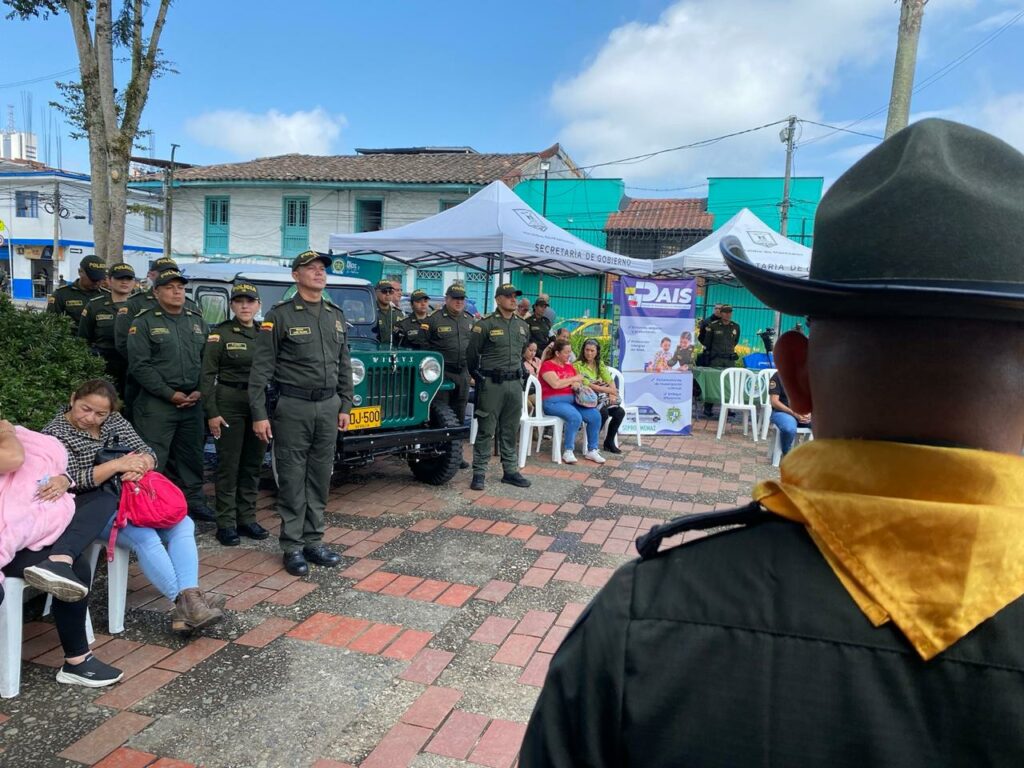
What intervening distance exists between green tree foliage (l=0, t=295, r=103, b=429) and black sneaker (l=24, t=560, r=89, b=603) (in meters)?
1.19

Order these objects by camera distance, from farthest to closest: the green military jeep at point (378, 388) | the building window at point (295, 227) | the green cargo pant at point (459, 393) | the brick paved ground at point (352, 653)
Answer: the building window at point (295, 227) → the green cargo pant at point (459, 393) → the green military jeep at point (378, 388) → the brick paved ground at point (352, 653)

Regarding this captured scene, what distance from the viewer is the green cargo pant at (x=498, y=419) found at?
21.8 feet

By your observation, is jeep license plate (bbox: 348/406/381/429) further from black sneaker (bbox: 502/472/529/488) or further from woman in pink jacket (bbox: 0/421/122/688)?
woman in pink jacket (bbox: 0/421/122/688)

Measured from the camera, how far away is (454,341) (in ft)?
24.2

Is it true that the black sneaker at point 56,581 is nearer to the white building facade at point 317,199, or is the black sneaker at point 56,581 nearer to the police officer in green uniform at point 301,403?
the police officer in green uniform at point 301,403

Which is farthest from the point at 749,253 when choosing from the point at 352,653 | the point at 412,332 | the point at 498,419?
the point at 352,653

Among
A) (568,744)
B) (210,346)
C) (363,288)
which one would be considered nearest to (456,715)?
(568,744)

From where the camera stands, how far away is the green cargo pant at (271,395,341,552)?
4.50m

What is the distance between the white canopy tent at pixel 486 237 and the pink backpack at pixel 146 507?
5220mm

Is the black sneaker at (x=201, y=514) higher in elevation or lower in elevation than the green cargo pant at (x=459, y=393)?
lower

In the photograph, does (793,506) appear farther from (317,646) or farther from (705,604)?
(317,646)

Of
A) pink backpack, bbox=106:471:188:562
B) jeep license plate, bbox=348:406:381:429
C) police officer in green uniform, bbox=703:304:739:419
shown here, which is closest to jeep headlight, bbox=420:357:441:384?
jeep license plate, bbox=348:406:381:429

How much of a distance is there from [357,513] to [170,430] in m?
1.52

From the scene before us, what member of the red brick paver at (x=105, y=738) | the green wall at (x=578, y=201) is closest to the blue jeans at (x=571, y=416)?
the red brick paver at (x=105, y=738)
